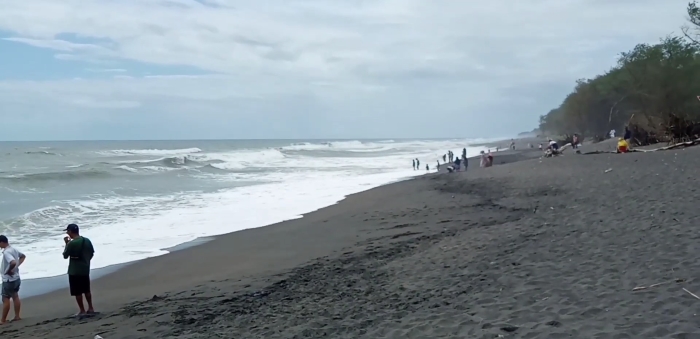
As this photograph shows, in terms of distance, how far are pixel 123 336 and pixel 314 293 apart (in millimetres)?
2694

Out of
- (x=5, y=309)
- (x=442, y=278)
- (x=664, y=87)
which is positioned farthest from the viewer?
(x=664, y=87)

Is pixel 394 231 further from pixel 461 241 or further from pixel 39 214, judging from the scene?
pixel 39 214

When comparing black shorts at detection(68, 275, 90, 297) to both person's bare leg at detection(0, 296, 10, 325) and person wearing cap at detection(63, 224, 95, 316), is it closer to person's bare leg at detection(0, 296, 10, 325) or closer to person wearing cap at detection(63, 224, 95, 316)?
person wearing cap at detection(63, 224, 95, 316)

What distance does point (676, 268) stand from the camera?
673cm

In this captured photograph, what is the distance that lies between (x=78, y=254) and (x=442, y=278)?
5.30m

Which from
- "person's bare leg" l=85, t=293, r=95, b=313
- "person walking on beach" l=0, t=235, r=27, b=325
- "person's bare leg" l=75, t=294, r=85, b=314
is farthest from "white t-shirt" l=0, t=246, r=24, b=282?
"person's bare leg" l=85, t=293, r=95, b=313

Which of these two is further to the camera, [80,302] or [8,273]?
[80,302]

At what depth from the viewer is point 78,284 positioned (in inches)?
330

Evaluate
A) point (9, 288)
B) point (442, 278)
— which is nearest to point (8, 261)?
point (9, 288)

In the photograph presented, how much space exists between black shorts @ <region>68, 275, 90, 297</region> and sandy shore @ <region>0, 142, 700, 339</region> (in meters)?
0.43

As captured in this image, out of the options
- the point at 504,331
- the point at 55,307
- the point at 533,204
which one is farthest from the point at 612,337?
the point at 533,204

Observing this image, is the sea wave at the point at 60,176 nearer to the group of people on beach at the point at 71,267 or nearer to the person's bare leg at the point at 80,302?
the group of people on beach at the point at 71,267

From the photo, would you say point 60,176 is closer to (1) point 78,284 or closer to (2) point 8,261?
(2) point 8,261

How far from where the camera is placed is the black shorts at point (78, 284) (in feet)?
27.4
